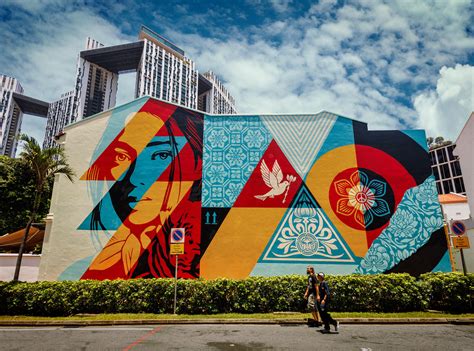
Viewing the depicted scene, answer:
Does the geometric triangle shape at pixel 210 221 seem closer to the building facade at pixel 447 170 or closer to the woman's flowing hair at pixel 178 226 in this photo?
the woman's flowing hair at pixel 178 226

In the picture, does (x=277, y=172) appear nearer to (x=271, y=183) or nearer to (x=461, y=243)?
(x=271, y=183)

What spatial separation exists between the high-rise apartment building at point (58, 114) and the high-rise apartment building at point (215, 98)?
61.3 meters

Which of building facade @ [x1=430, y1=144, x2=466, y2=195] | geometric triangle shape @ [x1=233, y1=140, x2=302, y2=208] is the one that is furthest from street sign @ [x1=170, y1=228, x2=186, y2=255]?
building facade @ [x1=430, y1=144, x2=466, y2=195]

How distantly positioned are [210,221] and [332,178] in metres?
6.95

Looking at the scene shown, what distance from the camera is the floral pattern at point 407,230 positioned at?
1488 centimetres

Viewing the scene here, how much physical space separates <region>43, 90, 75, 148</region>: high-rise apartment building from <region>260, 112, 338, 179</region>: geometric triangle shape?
146950mm

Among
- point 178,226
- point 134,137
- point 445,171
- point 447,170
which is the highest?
point 447,170

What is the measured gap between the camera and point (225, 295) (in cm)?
1220

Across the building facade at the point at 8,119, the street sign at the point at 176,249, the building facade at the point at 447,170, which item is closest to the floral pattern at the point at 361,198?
the street sign at the point at 176,249

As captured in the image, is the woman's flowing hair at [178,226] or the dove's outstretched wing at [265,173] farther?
the dove's outstretched wing at [265,173]

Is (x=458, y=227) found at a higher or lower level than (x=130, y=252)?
higher

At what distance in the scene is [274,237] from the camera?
15.3m

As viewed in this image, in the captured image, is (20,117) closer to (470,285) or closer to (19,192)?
(19,192)

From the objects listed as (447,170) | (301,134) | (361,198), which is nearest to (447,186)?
(447,170)
